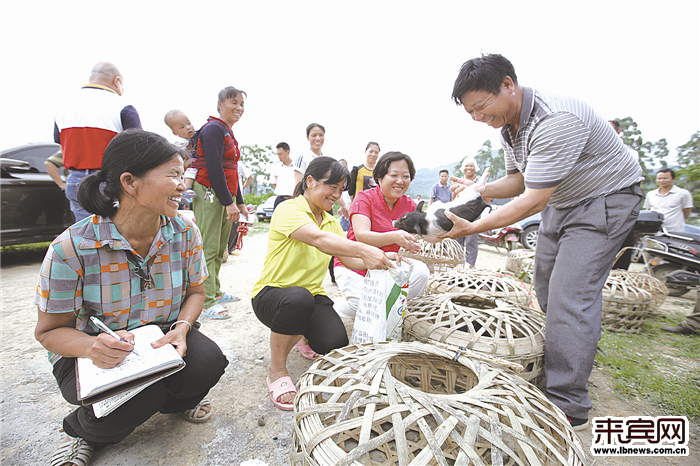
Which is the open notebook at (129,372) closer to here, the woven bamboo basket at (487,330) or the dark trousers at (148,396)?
the dark trousers at (148,396)

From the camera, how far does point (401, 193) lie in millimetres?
2486

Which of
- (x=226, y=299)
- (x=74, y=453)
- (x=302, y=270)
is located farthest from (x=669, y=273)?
(x=74, y=453)

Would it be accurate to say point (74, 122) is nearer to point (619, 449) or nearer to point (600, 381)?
point (619, 449)

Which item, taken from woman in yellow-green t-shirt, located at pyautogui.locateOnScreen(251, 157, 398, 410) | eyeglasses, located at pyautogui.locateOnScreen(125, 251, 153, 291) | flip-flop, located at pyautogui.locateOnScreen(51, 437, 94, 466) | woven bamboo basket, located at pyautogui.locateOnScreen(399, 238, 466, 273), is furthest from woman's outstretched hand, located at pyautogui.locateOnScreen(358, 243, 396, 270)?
woven bamboo basket, located at pyautogui.locateOnScreen(399, 238, 466, 273)

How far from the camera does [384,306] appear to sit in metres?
1.72

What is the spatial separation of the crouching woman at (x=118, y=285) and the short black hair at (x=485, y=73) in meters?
1.46

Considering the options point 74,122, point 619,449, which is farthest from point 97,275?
point 619,449

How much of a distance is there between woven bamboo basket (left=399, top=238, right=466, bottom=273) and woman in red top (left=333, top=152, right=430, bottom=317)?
1268 millimetres

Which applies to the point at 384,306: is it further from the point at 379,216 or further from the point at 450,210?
the point at 379,216

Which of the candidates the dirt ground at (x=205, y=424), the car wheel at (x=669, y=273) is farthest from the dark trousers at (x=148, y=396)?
the car wheel at (x=669, y=273)

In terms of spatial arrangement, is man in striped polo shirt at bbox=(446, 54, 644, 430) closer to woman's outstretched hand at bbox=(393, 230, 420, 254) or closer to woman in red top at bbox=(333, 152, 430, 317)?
woman's outstretched hand at bbox=(393, 230, 420, 254)

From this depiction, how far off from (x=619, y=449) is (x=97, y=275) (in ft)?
8.29

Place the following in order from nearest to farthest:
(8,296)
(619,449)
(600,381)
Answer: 1. (619,449)
2. (600,381)
3. (8,296)

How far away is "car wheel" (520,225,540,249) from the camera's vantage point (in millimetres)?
8008
